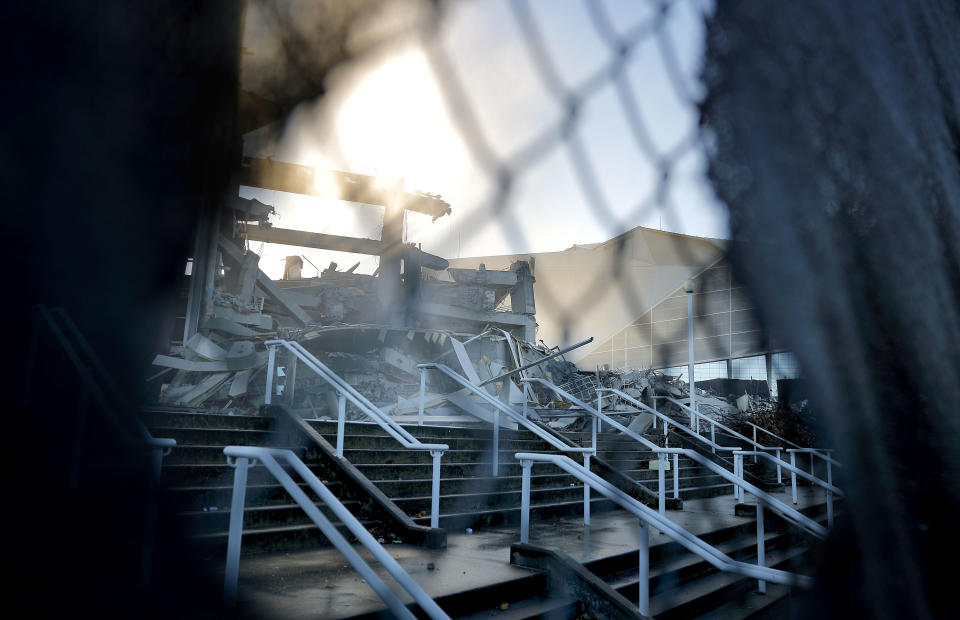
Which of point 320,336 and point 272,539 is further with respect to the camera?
point 320,336

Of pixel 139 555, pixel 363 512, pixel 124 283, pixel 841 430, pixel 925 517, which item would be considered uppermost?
pixel 124 283

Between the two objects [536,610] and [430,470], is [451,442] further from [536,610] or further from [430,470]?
[536,610]

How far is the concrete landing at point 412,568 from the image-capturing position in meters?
2.77

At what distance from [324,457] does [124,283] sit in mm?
3643

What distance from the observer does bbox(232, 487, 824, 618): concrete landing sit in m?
2.77

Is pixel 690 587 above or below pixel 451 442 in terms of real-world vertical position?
below

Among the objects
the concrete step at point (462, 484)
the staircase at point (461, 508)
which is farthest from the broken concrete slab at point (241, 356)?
the concrete step at point (462, 484)

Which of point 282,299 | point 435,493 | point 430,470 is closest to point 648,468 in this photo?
point 430,470

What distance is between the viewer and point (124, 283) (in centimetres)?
177

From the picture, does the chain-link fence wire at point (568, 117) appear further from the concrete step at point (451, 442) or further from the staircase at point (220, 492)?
the concrete step at point (451, 442)

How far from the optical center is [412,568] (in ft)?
11.7

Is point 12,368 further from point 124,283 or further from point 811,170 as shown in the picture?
point 811,170

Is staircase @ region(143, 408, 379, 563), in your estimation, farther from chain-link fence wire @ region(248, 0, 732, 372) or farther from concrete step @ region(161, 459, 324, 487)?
chain-link fence wire @ region(248, 0, 732, 372)

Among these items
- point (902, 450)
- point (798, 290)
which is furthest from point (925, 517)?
point (798, 290)
